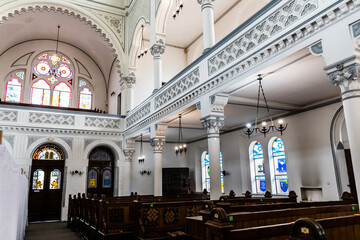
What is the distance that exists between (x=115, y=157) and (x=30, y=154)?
4108mm

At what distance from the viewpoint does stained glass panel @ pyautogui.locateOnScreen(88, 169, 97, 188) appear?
1508 cm

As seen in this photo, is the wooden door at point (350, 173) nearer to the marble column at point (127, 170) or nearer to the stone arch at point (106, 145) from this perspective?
the marble column at point (127, 170)

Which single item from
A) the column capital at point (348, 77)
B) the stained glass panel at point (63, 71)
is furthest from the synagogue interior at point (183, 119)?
the stained glass panel at point (63, 71)

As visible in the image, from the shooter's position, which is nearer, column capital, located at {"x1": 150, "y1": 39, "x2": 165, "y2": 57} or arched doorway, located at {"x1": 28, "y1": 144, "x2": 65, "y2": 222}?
column capital, located at {"x1": 150, "y1": 39, "x2": 165, "y2": 57}

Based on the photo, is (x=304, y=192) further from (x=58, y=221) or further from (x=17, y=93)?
(x=17, y=93)

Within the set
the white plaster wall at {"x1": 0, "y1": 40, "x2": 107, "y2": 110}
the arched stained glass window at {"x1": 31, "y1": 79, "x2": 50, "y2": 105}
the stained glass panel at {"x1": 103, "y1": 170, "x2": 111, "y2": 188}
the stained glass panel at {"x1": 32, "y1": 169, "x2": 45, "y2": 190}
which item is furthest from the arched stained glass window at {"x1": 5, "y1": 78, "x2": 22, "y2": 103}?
the stained glass panel at {"x1": 103, "y1": 170, "x2": 111, "y2": 188}

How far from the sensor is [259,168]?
13.2 metres

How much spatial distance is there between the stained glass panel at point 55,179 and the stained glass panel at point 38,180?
41 centimetres

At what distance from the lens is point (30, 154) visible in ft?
44.6

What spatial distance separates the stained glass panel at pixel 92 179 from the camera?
15078 millimetres

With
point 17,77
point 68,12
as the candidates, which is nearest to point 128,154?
point 68,12

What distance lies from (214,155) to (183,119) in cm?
393

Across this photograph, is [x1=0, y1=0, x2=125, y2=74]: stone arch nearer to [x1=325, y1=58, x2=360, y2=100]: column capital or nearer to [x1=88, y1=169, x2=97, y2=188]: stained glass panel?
[x1=88, y1=169, x2=97, y2=188]: stained glass panel

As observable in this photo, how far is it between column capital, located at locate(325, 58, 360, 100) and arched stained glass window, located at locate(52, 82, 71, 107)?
654 inches
